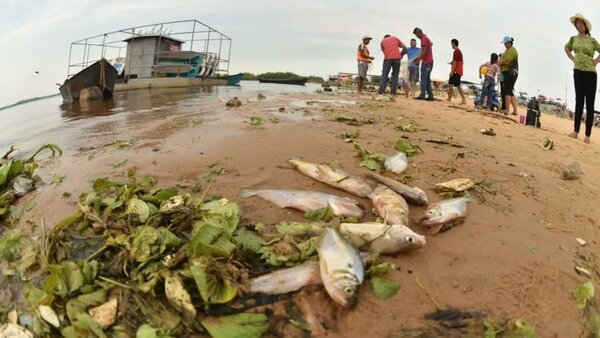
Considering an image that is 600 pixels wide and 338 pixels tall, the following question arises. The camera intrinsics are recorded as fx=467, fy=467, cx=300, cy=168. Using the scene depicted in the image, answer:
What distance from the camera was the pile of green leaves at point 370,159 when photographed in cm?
461

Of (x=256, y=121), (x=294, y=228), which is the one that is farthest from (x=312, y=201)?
(x=256, y=121)

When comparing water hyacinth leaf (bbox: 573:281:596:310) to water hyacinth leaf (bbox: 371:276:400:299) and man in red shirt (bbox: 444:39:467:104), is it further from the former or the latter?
man in red shirt (bbox: 444:39:467:104)

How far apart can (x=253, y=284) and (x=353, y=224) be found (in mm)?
844

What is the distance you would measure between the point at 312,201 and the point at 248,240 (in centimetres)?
73

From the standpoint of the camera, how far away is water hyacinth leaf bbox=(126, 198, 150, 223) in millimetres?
3193

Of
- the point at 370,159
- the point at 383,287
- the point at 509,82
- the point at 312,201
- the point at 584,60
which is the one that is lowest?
the point at 383,287

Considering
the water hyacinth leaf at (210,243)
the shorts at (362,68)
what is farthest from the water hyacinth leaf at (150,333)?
the shorts at (362,68)

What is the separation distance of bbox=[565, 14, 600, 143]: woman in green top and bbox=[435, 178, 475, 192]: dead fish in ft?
18.1

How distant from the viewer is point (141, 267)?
2.71 meters

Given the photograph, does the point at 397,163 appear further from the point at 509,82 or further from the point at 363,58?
the point at 363,58

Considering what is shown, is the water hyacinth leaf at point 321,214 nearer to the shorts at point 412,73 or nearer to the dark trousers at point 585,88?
the dark trousers at point 585,88

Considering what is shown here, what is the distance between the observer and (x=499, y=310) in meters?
2.58

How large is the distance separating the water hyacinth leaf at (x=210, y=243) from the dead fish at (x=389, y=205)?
1.16 m

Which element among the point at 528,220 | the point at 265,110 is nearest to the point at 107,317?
the point at 528,220
